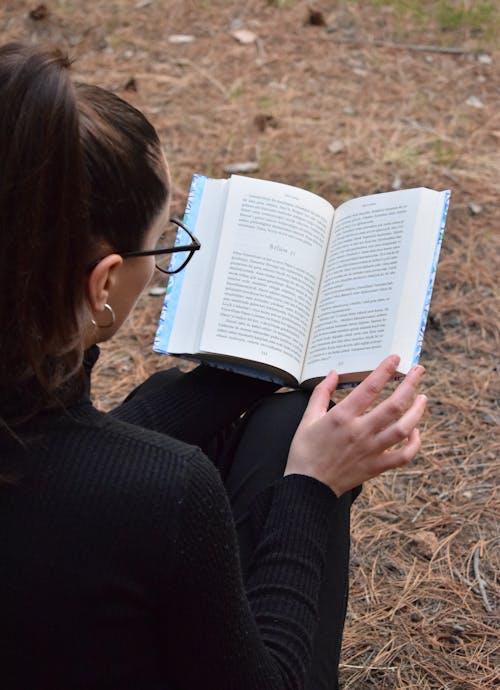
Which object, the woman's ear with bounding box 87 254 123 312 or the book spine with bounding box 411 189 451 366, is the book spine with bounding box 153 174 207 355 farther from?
the woman's ear with bounding box 87 254 123 312

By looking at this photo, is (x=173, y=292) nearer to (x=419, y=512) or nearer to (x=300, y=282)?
(x=300, y=282)

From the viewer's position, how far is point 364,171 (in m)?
3.03

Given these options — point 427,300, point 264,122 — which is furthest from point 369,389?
point 264,122

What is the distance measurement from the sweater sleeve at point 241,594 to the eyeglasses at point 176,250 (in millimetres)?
277

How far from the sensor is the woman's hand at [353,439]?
126 centimetres

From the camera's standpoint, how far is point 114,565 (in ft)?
2.89

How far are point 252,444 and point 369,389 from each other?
28 centimetres

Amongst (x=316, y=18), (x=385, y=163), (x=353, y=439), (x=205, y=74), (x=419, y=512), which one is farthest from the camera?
(x=316, y=18)

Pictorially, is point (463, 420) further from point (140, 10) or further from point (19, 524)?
point (140, 10)

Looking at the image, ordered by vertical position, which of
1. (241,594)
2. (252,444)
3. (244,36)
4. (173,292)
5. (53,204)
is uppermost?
(53,204)

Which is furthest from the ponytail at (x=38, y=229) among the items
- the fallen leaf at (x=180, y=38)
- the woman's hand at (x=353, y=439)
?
the fallen leaf at (x=180, y=38)

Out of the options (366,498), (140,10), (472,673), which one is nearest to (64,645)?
(472,673)

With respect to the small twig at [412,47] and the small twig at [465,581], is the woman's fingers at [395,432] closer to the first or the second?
the small twig at [465,581]

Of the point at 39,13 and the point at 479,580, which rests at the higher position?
the point at 39,13
